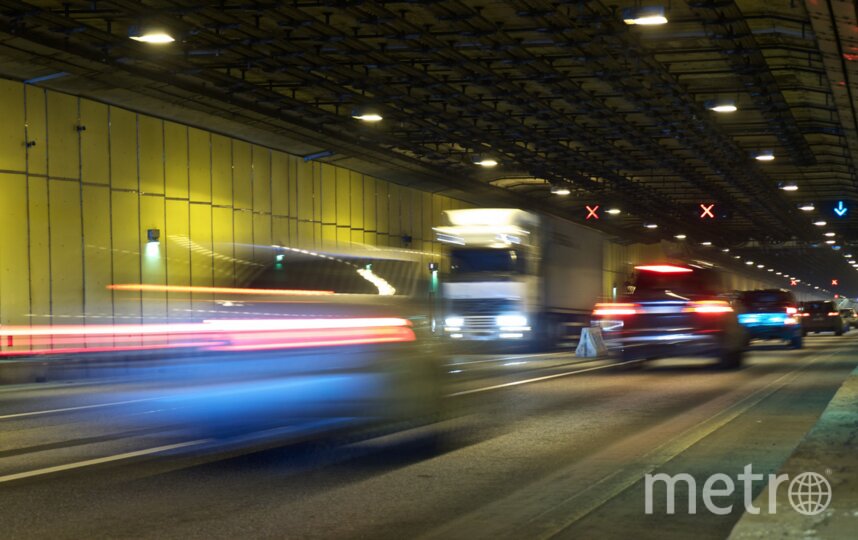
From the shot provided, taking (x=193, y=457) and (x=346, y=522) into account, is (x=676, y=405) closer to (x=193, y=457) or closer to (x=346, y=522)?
(x=193, y=457)

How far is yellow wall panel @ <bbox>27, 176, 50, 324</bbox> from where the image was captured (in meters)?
29.3

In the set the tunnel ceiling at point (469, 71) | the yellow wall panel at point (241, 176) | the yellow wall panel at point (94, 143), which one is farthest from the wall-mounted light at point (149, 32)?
the yellow wall panel at point (241, 176)

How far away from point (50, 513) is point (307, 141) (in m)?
31.4

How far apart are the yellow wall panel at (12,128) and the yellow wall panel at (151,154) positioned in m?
4.75

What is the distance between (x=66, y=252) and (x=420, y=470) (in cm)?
2289

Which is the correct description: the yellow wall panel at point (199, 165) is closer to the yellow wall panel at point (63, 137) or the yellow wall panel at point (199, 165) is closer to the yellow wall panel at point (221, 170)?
the yellow wall panel at point (221, 170)

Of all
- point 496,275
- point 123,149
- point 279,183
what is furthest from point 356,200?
point 496,275

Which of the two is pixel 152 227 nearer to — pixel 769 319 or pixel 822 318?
pixel 769 319

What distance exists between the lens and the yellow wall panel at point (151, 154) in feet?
110

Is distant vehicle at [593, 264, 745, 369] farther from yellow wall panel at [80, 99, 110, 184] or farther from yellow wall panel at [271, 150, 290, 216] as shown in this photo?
yellow wall panel at [271, 150, 290, 216]

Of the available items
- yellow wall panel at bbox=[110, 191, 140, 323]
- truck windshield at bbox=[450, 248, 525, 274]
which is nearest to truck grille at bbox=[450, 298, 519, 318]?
truck windshield at bbox=[450, 248, 525, 274]

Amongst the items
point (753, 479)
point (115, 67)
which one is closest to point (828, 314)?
point (115, 67)

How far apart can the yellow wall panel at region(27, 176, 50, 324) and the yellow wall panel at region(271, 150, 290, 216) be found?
11.3m

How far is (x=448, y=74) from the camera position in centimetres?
3030
